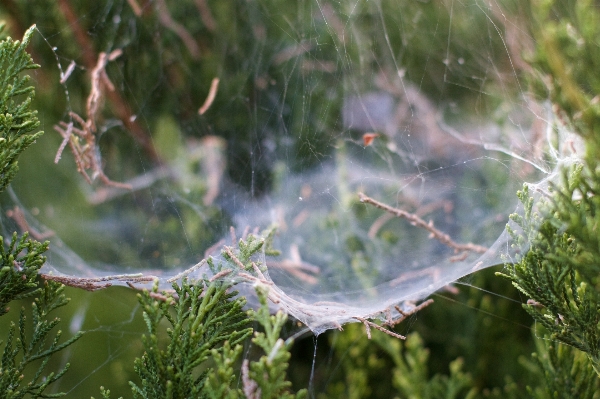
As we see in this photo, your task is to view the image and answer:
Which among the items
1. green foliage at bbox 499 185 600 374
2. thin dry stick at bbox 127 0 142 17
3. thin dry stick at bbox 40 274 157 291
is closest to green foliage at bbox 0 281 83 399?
thin dry stick at bbox 40 274 157 291

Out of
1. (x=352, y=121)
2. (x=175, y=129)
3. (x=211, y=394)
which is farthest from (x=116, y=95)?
(x=211, y=394)

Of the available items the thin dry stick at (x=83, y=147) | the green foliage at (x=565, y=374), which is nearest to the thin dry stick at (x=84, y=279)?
the thin dry stick at (x=83, y=147)

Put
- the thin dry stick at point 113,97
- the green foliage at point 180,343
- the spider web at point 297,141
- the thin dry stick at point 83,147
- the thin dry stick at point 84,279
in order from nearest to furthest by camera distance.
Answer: the green foliage at point 180,343, the thin dry stick at point 84,279, the thin dry stick at point 83,147, the spider web at point 297,141, the thin dry stick at point 113,97

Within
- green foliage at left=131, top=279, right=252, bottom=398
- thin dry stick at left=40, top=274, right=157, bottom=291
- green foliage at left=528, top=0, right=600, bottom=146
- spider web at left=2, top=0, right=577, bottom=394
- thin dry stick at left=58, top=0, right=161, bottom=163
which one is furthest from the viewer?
thin dry stick at left=58, top=0, right=161, bottom=163

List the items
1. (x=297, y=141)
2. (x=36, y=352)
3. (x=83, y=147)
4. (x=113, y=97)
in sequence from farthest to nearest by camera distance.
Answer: (x=113, y=97) < (x=297, y=141) < (x=83, y=147) < (x=36, y=352)

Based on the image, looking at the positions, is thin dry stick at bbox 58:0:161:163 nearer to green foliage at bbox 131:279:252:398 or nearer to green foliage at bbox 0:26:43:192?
green foliage at bbox 0:26:43:192

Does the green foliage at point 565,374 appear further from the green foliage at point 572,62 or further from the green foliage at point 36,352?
the green foliage at point 36,352

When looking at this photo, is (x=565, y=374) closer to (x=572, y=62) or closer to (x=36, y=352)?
(x=572, y=62)

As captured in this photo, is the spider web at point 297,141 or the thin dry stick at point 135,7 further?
the thin dry stick at point 135,7

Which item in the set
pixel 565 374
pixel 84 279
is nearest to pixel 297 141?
pixel 84 279

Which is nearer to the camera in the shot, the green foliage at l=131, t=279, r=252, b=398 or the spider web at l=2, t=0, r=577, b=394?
the green foliage at l=131, t=279, r=252, b=398

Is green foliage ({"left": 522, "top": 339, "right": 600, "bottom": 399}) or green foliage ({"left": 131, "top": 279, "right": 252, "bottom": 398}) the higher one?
green foliage ({"left": 522, "top": 339, "right": 600, "bottom": 399})
